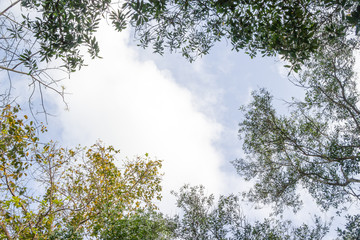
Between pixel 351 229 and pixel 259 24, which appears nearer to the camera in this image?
pixel 259 24

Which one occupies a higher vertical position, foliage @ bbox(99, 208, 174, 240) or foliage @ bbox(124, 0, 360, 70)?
foliage @ bbox(124, 0, 360, 70)

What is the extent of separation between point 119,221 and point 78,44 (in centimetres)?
757

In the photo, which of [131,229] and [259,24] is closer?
[259,24]

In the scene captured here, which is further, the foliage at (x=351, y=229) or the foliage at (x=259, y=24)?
the foliage at (x=351, y=229)

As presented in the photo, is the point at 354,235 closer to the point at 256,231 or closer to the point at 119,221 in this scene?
the point at 256,231

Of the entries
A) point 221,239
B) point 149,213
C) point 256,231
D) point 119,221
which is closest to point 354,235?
point 256,231

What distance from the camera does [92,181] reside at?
48.1ft

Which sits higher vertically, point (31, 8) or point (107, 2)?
point (31, 8)

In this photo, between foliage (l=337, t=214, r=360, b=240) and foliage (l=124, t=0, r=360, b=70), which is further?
foliage (l=337, t=214, r=360, b=240)

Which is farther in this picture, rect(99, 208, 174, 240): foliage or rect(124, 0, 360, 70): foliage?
rect(99, 208, 174, 240): foliage

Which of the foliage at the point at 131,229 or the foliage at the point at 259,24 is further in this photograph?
the foliage at the point at 131,229

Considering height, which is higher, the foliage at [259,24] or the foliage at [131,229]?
the foliage at [259,24]

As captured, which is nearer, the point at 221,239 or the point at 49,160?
the point at 49,160

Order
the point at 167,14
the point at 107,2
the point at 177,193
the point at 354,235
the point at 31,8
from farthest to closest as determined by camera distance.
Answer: the point at 177,193
the point at 354,235
the point at 167,14
the point at 31,8
the point at 107,2
